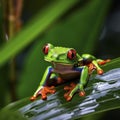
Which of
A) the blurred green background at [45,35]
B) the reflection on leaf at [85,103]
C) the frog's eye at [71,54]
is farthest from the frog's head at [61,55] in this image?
the blurred green background at [45,35]

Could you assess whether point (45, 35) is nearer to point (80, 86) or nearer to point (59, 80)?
point (59, 80)

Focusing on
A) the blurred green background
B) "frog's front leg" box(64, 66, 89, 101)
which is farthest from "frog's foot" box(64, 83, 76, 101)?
the blurred green background

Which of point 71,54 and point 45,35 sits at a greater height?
point 45,35

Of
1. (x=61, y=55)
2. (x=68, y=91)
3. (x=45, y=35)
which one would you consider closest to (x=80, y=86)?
(x=68, y=91)

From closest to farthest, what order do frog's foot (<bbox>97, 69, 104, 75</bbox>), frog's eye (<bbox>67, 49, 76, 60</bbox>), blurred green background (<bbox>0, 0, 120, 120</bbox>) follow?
frog's foot (<bbox>97, 69, 104, 75</bbox>), frog's eye (<bbox>67, 49, 76, 60</bbox>), blurred green background (<bbox>0, 0, 120, 120</bbox>)

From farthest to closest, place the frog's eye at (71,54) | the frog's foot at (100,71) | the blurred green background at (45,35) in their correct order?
the blurred green background at (45,35) < the frog's eye at (71,54) < the frog's foot at (100,71)

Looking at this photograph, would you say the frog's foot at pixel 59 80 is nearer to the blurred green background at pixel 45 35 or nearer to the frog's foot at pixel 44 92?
the frog's foot at pixel 44 92

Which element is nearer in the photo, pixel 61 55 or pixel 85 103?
pixel 85 103

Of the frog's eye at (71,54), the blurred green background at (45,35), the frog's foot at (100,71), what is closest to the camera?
the frog's foot at (100,71)

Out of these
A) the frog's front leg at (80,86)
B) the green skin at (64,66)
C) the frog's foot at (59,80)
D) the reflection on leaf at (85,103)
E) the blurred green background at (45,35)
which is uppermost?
the blurred green background at (45,35)

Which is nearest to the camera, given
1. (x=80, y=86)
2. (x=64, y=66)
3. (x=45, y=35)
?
(x=80, y=86)

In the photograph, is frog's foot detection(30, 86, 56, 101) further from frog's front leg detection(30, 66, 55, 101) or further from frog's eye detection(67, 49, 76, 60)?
frog's eye detection(67, 49, 76, 60)

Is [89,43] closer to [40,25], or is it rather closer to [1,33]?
[40,25]
